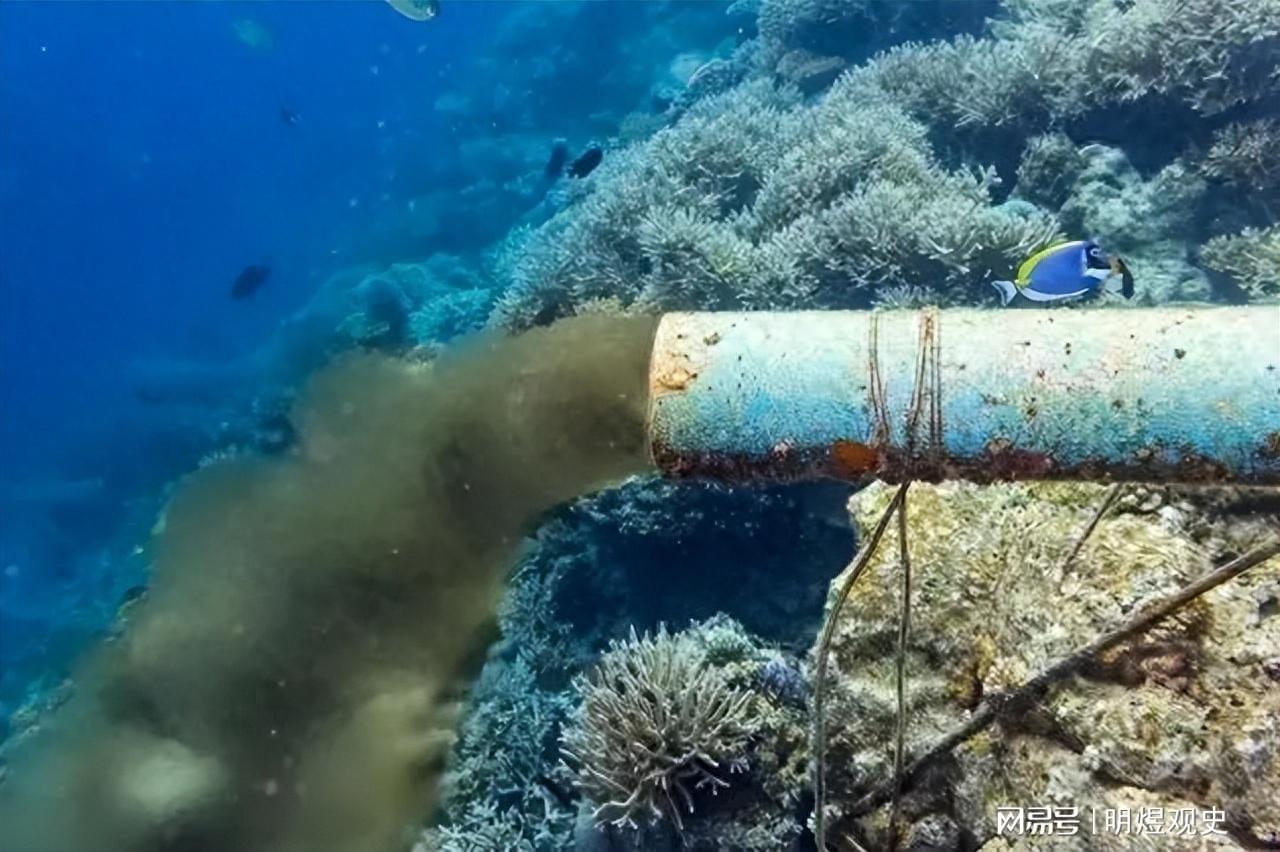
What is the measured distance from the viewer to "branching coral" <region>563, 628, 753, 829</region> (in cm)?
354

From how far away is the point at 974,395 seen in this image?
Result: 202 cm

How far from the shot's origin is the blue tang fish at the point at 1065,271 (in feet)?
12.5

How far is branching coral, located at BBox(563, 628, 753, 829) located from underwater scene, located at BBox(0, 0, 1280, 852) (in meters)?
0.02

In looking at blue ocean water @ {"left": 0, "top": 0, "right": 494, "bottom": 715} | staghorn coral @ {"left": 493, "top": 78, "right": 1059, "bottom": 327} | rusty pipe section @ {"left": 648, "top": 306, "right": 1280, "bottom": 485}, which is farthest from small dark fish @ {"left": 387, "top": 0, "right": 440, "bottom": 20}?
rusty pipe section @ {"left": 648, "top": 306, "right": 1280, "bottom": 485}

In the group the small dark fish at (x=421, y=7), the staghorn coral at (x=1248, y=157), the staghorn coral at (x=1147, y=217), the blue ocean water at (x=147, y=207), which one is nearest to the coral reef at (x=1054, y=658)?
the staghorn coral at (x=1147, y=217)

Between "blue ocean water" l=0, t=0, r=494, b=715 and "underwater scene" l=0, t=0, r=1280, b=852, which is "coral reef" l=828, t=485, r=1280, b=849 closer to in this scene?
"underwater scene" l=0, t=0, r=1280, b=852

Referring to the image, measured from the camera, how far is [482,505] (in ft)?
15.3

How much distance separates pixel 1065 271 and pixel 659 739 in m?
2.70

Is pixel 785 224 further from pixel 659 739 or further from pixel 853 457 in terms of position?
pixel 853 457

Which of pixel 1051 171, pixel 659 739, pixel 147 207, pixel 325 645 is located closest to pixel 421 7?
pixel 1051 171

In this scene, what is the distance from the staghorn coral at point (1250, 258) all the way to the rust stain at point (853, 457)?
4.71 metres

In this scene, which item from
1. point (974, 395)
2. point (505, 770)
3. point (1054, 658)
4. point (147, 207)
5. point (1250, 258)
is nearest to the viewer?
point (974, 395)

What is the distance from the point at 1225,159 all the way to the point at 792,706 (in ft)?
16.9

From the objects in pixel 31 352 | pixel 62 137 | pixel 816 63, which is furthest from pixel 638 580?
pixel 62 137
